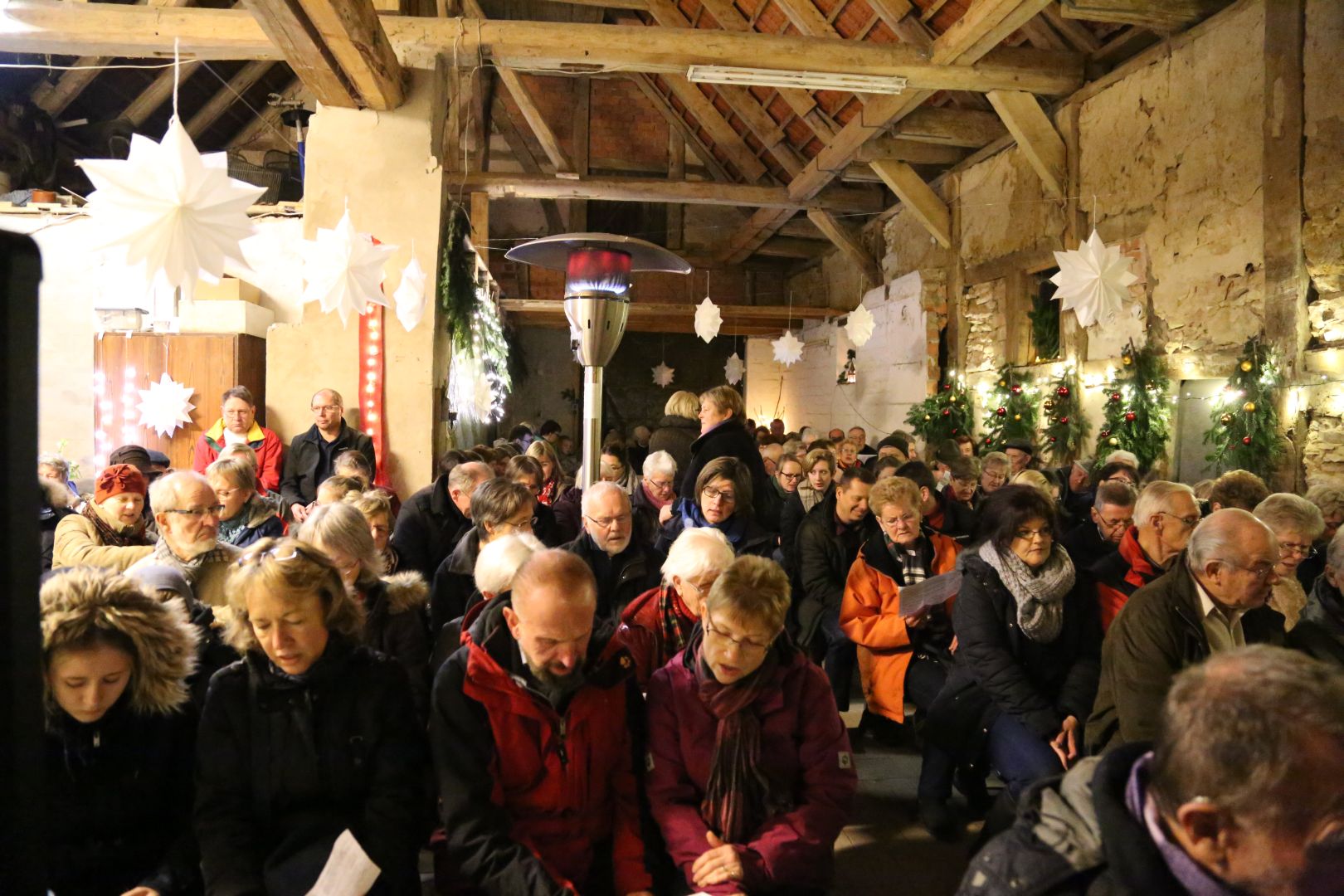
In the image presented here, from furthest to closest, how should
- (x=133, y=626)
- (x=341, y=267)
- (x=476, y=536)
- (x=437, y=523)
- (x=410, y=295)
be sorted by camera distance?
(x=410, y=295) → (x=341, y=267) → (x=437, y=523) → (x=476, y=536) → (x=133, y=626)

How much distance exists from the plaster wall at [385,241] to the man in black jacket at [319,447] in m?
0.52

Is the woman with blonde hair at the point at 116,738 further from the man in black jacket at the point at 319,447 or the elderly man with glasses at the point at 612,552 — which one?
the man in black jacket at the point at 319,447

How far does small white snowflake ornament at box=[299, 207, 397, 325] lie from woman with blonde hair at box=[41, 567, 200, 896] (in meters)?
3.45

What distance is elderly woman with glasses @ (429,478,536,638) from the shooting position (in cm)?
329

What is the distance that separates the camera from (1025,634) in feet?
9.81

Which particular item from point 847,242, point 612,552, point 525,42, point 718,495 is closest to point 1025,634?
point 718,495

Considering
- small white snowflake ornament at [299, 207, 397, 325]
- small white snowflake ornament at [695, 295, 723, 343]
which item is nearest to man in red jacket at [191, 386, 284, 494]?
small white snowflake ornament at [299, 207, 397, 325]

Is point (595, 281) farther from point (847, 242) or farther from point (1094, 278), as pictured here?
point (847, 242)

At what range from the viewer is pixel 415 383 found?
636cm

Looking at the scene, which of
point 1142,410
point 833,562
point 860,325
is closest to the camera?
point 833,562

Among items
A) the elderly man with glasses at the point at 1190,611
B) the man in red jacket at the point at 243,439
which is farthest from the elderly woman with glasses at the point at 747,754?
the man in red jacket at the point at 243,439

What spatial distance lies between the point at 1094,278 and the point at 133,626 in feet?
21.4

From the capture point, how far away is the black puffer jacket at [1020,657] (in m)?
2.92

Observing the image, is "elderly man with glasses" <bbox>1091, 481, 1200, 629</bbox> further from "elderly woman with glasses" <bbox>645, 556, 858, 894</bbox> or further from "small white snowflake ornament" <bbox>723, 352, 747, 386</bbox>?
"small white snowflake ornament" <bbox>723, 352, 747, 386</bbox>
